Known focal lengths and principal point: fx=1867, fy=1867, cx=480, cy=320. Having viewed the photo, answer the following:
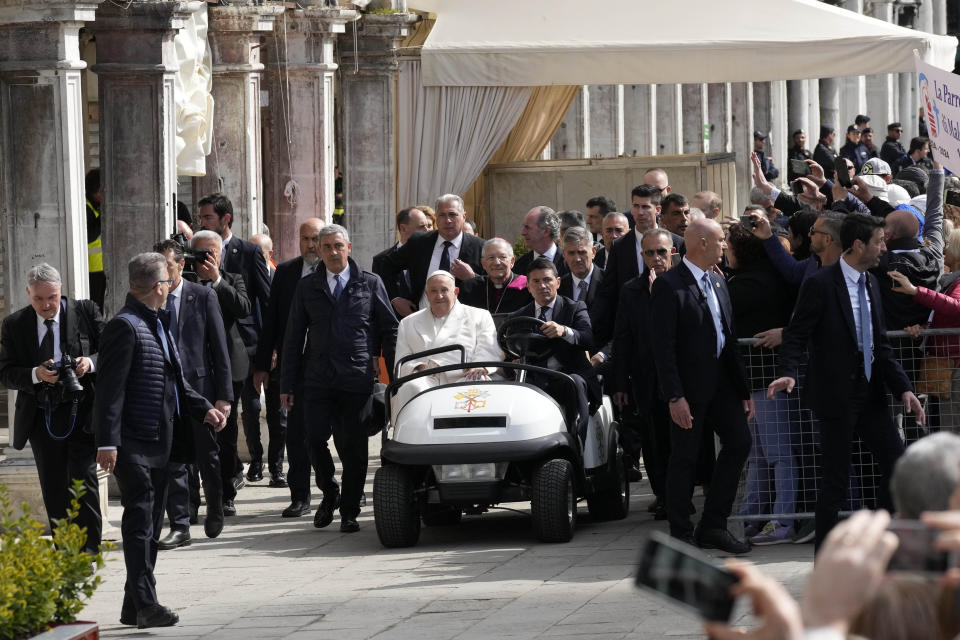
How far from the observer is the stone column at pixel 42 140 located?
10805 millimetres

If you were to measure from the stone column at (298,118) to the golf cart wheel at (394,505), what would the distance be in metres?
6.94

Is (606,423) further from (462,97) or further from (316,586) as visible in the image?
(462,97)

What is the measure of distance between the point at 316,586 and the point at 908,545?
20.2ft

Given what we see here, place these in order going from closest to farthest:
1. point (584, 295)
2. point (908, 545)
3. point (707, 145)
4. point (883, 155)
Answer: point (908, 545) < point (584, 295) < point (883, 155) < point (707, 145)

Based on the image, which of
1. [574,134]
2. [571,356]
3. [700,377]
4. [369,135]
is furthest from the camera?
[574,134]

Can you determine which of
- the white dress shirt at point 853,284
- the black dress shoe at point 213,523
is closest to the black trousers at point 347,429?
the black dress shoe at point 213,523

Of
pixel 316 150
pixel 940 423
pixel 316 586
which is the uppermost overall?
pixel 316 150

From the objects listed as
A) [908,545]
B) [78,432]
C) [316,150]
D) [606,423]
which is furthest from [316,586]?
[316,150]

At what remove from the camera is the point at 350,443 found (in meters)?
10.6

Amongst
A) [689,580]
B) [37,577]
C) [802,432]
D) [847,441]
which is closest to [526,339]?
[802,432]

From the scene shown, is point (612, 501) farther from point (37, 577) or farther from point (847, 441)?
point (37, 577)

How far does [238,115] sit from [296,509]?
→ 194 inches

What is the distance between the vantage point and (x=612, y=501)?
10625mm

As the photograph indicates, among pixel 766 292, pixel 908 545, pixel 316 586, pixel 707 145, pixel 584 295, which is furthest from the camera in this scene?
pixel 707 145
